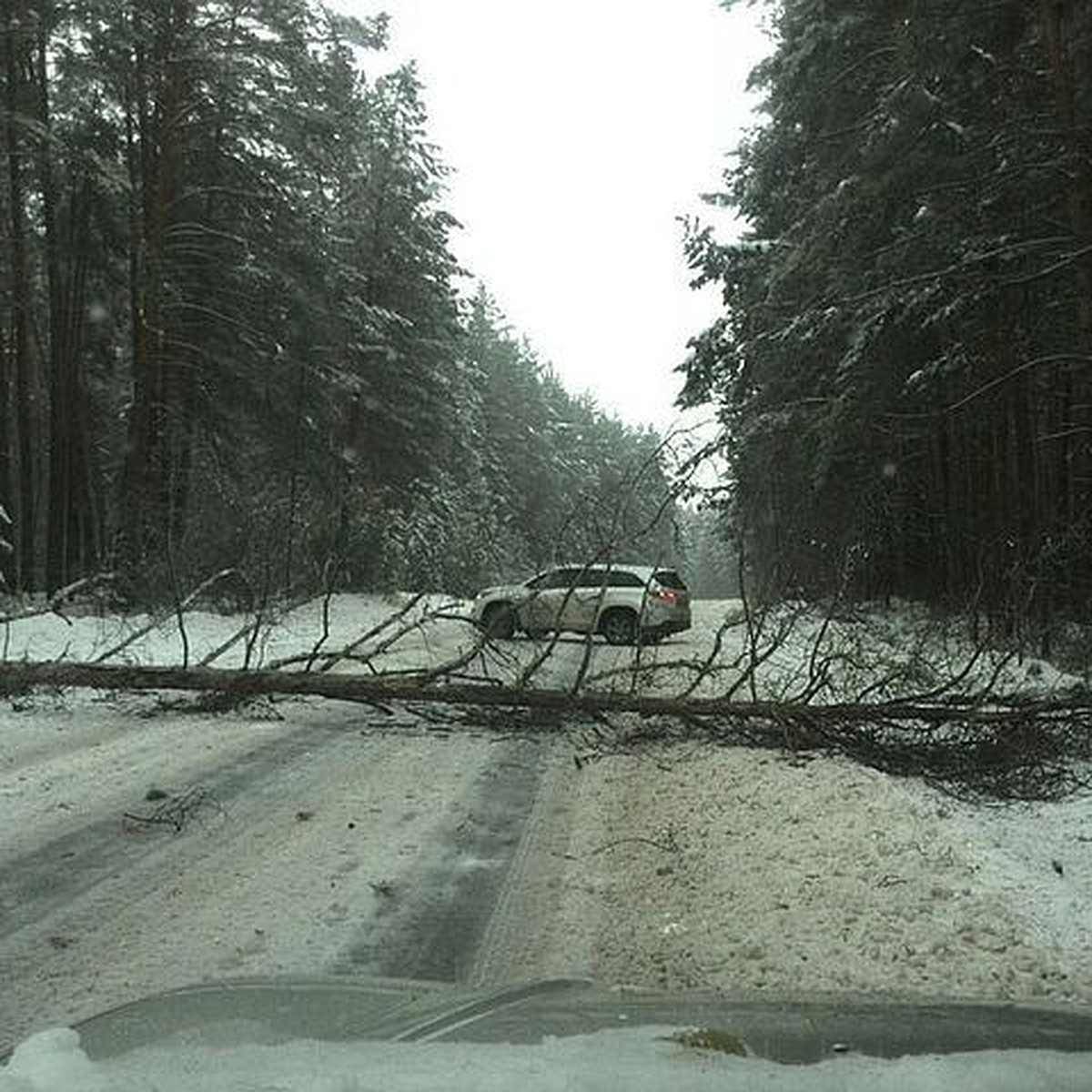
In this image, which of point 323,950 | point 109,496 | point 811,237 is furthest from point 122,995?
point 109,496

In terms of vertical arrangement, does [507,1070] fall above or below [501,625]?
below

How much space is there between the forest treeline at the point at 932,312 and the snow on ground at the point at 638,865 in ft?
7.43

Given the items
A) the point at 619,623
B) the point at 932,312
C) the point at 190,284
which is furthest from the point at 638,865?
the point at 190,284

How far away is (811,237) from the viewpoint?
17531mm

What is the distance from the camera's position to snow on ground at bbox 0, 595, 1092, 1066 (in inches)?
198

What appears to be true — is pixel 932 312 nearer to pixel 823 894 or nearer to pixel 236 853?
pixel 823 894

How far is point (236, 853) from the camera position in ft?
22.5

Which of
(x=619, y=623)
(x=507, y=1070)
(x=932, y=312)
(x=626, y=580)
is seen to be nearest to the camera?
(x=507, y=1070)

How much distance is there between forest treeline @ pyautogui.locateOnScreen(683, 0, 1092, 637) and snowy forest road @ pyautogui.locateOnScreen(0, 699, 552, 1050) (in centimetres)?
352

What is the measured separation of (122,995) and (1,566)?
21946 millimetres

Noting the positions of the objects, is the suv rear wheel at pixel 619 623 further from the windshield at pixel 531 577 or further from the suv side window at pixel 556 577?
the suv side window at pixel 556 577

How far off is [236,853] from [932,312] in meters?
13.0

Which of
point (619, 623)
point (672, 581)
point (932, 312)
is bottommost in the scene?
point (619, 623)

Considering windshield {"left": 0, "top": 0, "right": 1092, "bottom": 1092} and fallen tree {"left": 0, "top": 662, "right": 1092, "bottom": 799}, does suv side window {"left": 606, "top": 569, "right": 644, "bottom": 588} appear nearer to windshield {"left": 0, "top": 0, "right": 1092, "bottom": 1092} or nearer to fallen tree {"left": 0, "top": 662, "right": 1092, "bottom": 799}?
windshield {"left": 0, "top": 0, "right": 1092, "bottom": 1092}
